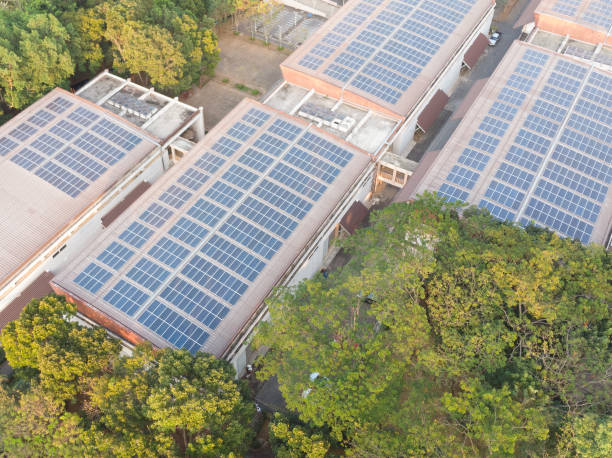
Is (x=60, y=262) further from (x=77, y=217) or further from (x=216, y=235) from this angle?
(x=216, y=235)

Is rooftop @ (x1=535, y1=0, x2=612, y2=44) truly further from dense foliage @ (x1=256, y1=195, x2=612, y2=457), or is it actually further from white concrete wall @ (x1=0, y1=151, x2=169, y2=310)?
white concrete wall @ (x1=0, y1=151, x2=169, y2=310)

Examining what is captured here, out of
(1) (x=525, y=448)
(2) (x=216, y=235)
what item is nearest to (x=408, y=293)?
(1) (x=525, y=448)

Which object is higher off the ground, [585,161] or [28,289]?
[585,161]

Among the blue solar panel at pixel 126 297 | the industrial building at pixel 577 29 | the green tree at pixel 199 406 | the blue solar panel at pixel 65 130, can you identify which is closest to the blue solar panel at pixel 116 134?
the blue solar panel at pixel 65 130

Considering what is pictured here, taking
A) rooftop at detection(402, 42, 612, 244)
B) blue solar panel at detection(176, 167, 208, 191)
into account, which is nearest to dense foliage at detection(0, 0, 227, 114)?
blue solar panel at detection(176, 167, 208, 191)

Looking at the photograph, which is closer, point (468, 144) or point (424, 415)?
point (424, 415)
